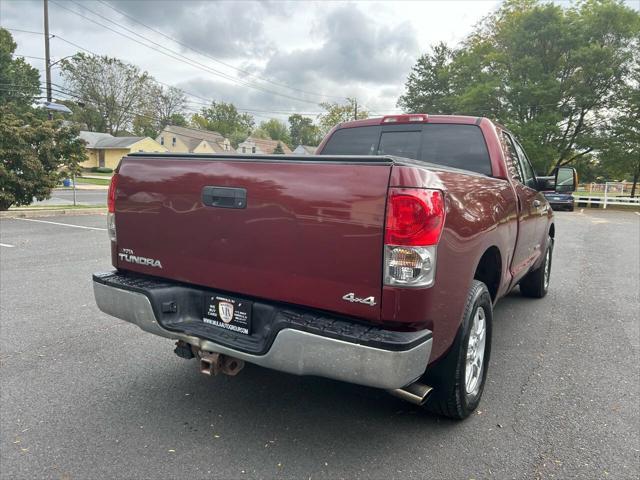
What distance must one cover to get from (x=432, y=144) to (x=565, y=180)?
6.67 feet

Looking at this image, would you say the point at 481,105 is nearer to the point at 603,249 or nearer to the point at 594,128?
the point at 594,128

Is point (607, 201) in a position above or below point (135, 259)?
below

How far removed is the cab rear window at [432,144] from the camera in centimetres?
414

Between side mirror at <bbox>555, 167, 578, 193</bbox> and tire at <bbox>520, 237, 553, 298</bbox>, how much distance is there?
3.07 ft

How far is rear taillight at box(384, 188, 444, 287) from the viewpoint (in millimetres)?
2227

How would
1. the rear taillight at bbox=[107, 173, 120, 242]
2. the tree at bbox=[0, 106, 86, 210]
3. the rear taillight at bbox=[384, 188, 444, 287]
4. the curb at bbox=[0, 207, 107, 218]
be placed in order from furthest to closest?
1. the tree at bbox=[0, 106, 86, 210]
2. the curb at bbox=[0, 207, 107, 218]
3. the rear taillight at bbox=[107, 173, 120, 242]
4. the rear taillight at bbox=[384, 188, 444, 287]

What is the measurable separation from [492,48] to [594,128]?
10.4 m

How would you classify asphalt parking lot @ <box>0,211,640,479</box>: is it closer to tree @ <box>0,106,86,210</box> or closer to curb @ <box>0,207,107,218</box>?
curb @ <box>0,207,107,218</box>

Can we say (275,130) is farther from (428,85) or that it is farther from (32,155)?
(32,155)

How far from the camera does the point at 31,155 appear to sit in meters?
14.2

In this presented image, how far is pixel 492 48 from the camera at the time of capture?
1449 inches

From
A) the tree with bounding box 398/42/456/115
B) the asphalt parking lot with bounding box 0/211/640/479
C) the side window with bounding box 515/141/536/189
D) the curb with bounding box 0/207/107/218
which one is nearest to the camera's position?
the asphalt parking lot with bounding box 0/211/640/479

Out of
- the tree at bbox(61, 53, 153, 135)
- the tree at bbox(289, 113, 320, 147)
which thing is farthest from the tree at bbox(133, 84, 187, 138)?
the tree at bbox(289, 113, 320, 147)

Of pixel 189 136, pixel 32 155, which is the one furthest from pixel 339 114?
pixel 32 155
